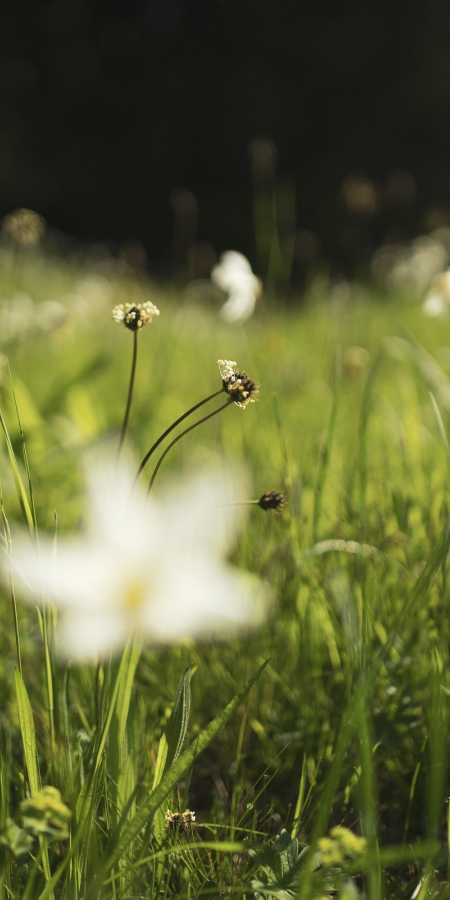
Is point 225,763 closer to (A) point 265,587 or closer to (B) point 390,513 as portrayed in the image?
(A) point 265,587

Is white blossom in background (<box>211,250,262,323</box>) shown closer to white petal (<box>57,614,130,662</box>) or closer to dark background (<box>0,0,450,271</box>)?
white petal (<box>57,614,130,662</box>)

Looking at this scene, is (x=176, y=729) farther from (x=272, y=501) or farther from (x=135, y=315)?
(x=135, y=315)

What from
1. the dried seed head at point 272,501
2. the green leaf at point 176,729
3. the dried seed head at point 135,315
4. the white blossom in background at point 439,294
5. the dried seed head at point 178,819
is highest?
the white blossom in background at point 439,294

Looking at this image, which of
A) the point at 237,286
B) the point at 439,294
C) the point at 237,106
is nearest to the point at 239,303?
the point at 237,286

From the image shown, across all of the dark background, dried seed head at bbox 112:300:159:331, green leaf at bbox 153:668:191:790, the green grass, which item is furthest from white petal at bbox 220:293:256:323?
the dark background

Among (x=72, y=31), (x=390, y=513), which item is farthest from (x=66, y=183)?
(x=390, y=513)

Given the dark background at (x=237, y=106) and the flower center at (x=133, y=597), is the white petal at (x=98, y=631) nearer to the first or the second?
the flower center at (x=133, y=597)

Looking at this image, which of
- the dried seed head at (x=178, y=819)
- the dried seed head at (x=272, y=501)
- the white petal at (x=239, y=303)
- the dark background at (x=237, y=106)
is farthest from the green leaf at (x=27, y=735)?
the dark background at (x=237, y=106)
